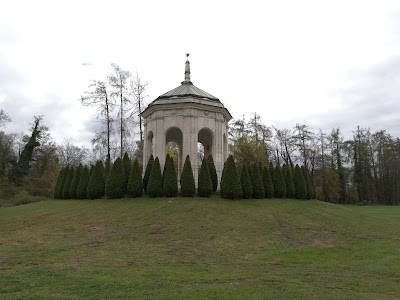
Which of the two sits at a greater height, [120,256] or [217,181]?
[217,181]

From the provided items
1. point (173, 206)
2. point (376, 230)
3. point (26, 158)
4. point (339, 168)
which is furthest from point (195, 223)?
point (339, 168)

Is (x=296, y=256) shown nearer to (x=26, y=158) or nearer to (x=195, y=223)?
(x=195, y=223)

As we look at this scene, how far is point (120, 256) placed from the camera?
1111cm

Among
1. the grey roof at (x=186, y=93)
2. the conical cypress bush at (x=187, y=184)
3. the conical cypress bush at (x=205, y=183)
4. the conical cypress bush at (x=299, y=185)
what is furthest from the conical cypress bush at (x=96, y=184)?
the conical cypress bush at (x=299, y=185)

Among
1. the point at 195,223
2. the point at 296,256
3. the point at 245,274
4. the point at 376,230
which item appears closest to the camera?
the point at 245,274

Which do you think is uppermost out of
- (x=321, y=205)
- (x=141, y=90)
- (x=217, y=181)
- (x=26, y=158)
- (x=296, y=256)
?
(x=141, y=90)

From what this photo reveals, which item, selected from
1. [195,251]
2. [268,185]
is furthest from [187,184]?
[195,251]

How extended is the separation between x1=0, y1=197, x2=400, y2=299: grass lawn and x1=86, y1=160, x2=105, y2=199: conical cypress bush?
112 centimetres

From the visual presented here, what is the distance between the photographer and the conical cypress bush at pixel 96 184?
21.9 metres

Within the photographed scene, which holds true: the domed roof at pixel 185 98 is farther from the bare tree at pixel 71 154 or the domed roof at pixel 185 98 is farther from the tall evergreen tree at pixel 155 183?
the bare tree at pixel 71 154

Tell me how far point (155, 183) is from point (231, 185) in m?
4.13

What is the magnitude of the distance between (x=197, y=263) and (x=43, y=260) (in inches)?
169

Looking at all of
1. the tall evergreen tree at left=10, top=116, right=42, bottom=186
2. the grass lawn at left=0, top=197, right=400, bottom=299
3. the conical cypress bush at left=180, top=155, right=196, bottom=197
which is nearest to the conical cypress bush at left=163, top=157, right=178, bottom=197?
the conical cypress bush at left=180, top=155, right=196, bottom=197

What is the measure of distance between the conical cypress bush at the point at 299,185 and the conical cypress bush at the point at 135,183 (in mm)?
9618
